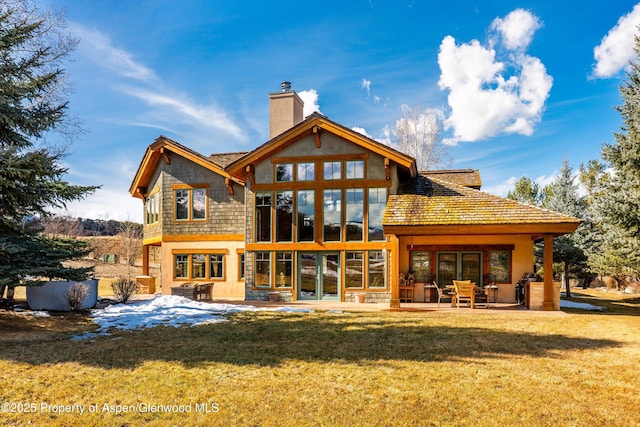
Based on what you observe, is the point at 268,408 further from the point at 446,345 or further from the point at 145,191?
the point at 145,191

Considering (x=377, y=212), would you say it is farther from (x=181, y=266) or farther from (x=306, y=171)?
(x=181, y=266)

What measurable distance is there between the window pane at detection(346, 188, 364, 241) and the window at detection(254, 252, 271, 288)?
11.2ft

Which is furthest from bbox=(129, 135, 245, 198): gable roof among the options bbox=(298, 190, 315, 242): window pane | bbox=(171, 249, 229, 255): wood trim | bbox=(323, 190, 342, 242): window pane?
bbox=(323, 190, 342, 242): window pane

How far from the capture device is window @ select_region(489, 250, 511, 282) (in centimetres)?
1527

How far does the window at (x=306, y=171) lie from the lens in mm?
15977

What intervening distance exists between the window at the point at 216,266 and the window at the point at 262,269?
9.02 ft

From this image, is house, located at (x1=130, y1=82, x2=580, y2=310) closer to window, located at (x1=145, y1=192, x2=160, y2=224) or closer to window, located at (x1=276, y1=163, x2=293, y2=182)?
window, located at (x1=276, y1=163, x2=293, y2=182)

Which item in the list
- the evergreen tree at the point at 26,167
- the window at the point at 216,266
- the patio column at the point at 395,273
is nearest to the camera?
the evergreen tree at the point at 26,167

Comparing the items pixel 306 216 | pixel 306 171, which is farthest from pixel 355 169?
pixel 306 216

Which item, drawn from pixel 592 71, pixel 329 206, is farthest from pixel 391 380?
pixel 592 71

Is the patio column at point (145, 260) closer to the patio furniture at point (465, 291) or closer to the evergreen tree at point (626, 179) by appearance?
the patio furniture at point (465, 291)

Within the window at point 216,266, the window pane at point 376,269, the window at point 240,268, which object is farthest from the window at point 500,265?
the window at point 216,266

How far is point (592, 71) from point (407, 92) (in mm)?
12036

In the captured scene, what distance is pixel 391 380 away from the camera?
20.4 feet
